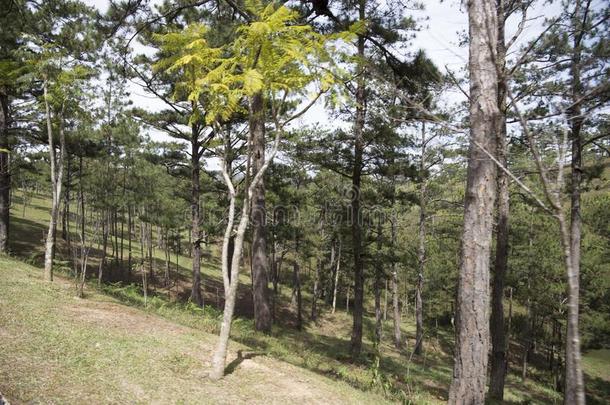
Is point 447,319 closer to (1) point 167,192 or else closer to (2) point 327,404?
(1) point 167,192

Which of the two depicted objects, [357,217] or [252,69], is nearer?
[252,69]

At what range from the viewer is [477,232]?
396 centimetres

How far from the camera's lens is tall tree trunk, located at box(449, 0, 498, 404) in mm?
3873

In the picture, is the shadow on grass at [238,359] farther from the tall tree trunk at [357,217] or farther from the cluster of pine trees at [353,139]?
the tall tree trunk at [357,217]

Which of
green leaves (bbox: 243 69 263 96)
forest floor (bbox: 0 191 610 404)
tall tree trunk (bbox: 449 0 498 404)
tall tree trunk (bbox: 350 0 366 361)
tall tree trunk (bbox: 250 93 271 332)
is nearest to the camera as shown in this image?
tall tree trunk (bbox: 449 0 498 404)

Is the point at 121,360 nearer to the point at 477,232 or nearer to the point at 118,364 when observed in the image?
the point at 118,364

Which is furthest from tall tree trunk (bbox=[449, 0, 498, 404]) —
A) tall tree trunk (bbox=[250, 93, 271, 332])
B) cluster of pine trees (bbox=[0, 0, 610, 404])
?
tall tree trunk (bbox=[250, 93, 271, 332])

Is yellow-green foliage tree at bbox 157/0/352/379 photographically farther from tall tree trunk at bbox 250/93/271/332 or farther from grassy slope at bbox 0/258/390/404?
tall tree trunk at bbox 250/93/271/332

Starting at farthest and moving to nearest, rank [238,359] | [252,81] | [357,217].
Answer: [357,217]
[238,359]
[252,81]

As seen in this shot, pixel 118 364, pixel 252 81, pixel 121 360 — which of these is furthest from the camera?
pixel 121 360

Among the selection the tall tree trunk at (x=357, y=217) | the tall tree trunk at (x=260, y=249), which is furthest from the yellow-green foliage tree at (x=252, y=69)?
the tall tree trunk at (x=357, y=217)

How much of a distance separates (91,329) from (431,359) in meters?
22.2

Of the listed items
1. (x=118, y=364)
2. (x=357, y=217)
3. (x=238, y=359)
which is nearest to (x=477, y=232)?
(x=238, y=359)

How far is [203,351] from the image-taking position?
5.88m
